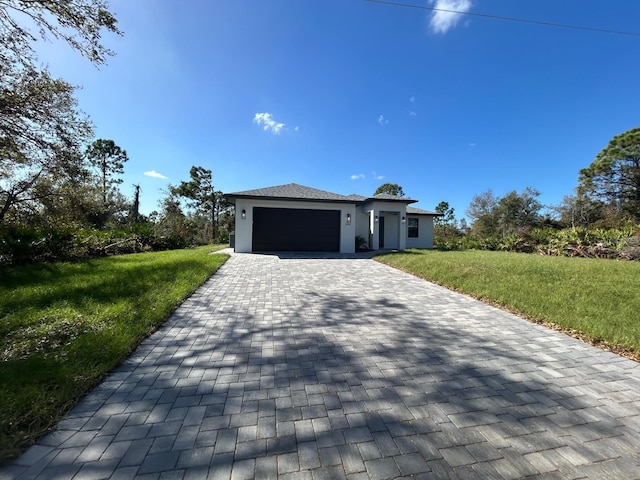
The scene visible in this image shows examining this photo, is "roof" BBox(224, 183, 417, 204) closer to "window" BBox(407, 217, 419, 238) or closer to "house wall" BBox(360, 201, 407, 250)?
"house wall" BBox(360, 201, 407, 250)

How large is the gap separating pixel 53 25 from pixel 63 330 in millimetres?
6937

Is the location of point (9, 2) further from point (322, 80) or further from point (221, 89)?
point (322, 80)

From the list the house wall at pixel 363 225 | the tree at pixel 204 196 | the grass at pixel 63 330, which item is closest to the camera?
the grass at pixel 63 330

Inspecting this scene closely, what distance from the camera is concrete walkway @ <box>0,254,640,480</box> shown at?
1516 mm

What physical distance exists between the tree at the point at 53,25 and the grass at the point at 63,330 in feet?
17.0

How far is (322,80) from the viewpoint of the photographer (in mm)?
10484

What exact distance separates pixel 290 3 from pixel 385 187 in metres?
38.3

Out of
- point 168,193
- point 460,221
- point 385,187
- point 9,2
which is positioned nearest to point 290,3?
point 9,2

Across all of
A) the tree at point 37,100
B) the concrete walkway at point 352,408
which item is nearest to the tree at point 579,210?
the concrete walkway at point 352,408

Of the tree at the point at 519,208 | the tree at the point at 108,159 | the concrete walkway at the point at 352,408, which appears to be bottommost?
the concrete walkway at the point at 352,408

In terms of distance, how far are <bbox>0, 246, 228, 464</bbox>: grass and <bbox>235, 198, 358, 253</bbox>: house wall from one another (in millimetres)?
6335

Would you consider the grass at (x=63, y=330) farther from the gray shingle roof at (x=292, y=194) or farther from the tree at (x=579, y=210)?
the tree at (x=579, y=210)

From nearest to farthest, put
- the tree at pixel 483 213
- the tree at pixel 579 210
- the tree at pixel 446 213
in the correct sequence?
the tree at pixel 579 210 < the tree at pixel 483 213 < the tree at pixel 446 213

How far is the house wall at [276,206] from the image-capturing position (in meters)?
13.1
